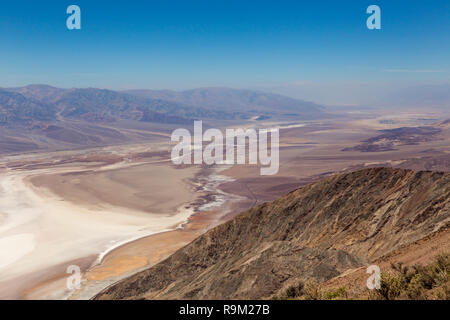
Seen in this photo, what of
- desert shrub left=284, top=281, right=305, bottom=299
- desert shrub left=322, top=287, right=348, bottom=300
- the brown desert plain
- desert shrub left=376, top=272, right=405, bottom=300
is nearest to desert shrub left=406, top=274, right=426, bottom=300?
desert shrub left=376, top=272, right=405, bottom=300

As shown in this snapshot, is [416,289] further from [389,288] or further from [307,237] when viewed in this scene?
[307,237]

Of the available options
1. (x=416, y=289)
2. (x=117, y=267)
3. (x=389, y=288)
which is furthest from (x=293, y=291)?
(x=117, y=267)

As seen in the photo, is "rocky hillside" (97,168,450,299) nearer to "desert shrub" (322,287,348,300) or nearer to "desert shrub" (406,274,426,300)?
"desert shrub" (322,287,348,300)

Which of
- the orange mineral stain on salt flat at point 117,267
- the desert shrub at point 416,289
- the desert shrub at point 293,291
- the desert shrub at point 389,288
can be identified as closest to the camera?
the desert shrub at point 416,289

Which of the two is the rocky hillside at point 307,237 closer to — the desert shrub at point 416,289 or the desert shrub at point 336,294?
the desert shrub at point 336,294

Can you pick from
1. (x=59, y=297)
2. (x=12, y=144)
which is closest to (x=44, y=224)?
(x=59, y=297)

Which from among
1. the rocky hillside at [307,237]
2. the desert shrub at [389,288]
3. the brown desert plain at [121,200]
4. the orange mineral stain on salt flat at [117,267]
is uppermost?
the desert shrub at [389,288]

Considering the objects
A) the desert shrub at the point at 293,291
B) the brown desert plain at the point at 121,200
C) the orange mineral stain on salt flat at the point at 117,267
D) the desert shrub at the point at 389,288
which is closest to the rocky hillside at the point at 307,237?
the desert shrub at the point at 293,291
